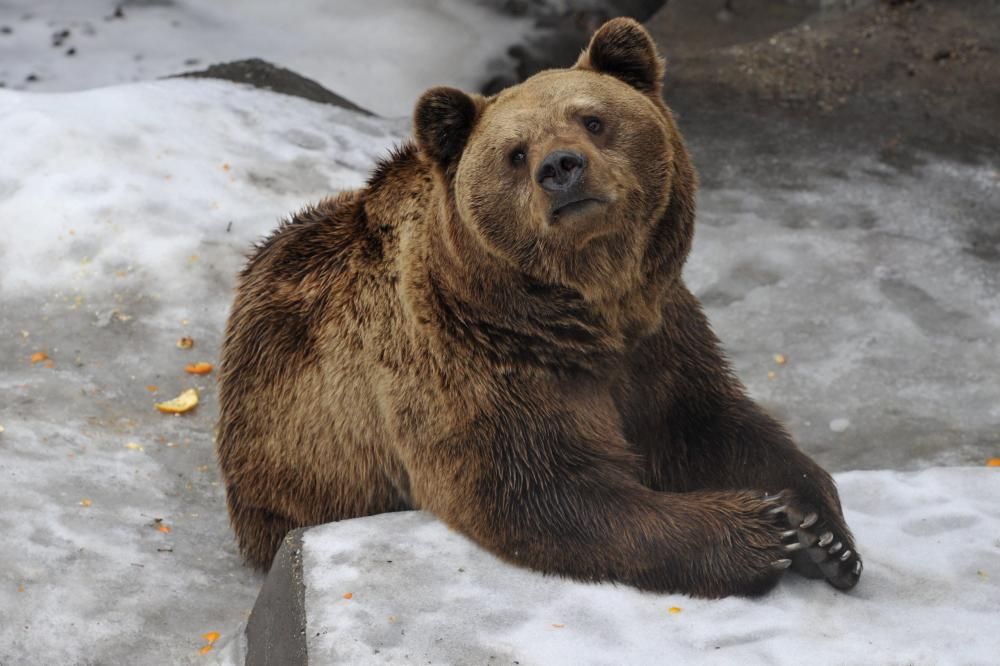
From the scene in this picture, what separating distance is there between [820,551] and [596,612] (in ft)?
2.87

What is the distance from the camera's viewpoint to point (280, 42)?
12664 millimetres

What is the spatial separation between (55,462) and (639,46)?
10.8 ft

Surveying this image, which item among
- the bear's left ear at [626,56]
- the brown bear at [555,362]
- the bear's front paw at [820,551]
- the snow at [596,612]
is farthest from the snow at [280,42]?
the bear's front paw at [820,551]

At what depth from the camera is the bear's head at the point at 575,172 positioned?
14.3 feet

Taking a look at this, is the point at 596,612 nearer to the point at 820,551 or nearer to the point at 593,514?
the point at 593,514

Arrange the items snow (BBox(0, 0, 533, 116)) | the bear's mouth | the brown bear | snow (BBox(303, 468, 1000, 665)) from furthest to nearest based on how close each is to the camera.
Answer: snow (BBox(0, 0, 533, 116)), the brown bear, the bear's mouth, snow (BBox(303, 468, 1000, 665))

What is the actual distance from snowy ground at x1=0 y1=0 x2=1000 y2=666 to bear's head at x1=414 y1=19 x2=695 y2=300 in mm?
1204

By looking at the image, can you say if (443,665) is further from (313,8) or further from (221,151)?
(313,8)

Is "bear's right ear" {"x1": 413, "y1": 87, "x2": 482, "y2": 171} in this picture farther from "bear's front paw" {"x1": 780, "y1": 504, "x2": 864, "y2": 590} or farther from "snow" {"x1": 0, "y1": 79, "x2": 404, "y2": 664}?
"snow" {"x1": 0, "y1": 79, "x2": 404, "y2": 664}

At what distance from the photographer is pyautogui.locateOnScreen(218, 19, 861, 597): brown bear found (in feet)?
14.8

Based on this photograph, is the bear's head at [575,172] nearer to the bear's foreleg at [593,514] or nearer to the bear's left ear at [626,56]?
the bear's left ear at [626,56]

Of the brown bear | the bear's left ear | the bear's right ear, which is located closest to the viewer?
the brown bear

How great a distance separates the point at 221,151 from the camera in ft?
28.6

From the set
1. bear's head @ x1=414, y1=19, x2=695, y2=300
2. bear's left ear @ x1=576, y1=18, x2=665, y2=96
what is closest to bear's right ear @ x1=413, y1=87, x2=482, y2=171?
bear's head @ x1=414, y1=19, x2=695, y2=300
